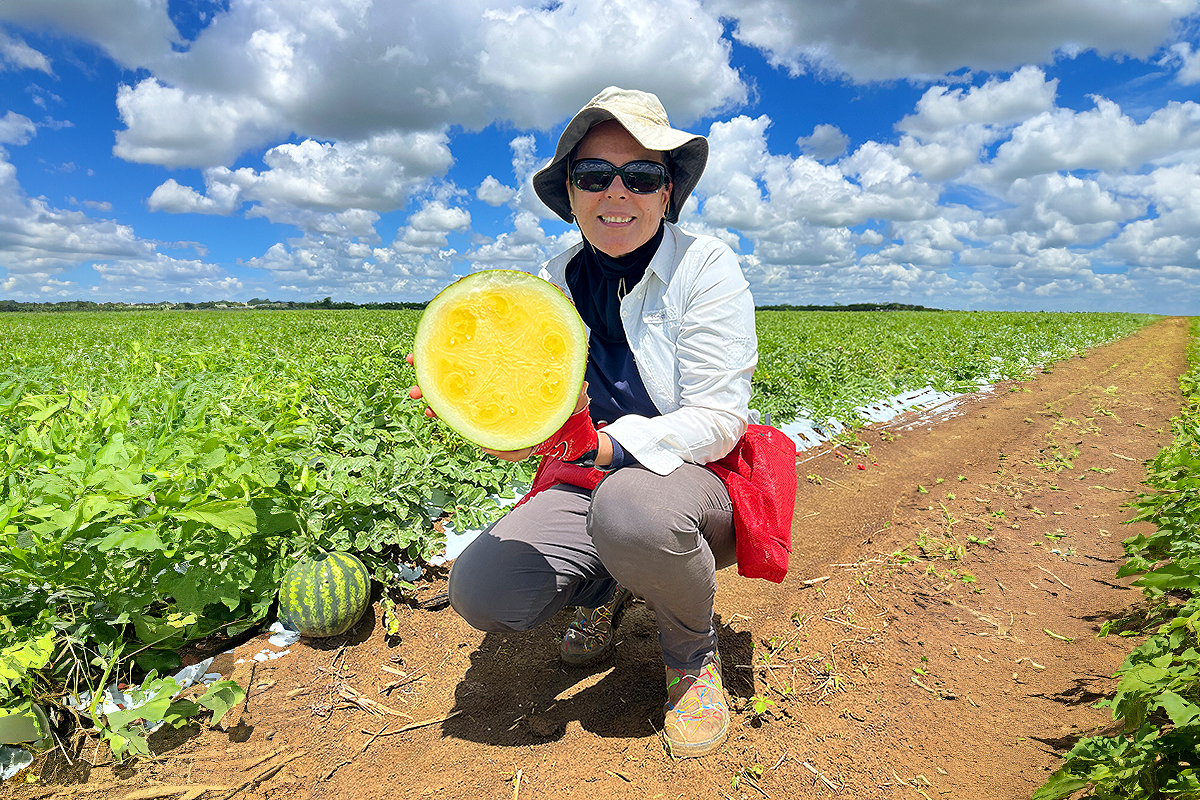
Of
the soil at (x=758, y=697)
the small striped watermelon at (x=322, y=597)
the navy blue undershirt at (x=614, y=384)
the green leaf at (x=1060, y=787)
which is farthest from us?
the small striped watermelon at (x=322, y=597)

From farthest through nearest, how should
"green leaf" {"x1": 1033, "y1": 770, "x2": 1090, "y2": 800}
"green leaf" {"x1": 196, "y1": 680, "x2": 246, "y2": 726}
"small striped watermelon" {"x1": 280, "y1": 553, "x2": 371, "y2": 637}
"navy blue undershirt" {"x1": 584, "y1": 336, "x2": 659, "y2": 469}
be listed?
"small striped watermelon" {"x1": 280, "y1": 553, "x2": 371, "y2": 637} → "navy blue undershirt" {"x1": 584, "y1": 336, "x2": 659, "y2": 469} → "green leaf" {"x1": 196, "y1": 680, "x2": 246, "y2": 726} → "green leaf" {"x1": 1033, "y1": 770, "x2": 1090, "y2": 800}

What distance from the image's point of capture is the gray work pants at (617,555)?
6.61ft

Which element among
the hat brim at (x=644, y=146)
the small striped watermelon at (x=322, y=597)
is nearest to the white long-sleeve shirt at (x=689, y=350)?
the hat brim at (x=644, y=146)

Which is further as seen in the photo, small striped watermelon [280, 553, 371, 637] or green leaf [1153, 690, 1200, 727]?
small striped watermelon [280, 553, 371, 637]

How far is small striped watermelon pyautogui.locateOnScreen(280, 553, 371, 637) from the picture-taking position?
262cm

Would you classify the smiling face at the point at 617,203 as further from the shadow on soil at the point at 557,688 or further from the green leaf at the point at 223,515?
the shadow on soil at the point at 557,688

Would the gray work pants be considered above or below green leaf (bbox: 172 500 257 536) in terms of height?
below

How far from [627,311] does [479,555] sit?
43.6 inches

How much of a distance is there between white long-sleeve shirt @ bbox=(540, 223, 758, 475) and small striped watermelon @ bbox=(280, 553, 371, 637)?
145 centimetres

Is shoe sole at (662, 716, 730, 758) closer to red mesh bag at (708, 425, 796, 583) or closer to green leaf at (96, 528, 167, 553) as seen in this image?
red mesh bag at (708, 425, 796, 583)

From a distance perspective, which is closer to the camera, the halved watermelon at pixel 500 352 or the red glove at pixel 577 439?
the halved watermelon at pixel 500 352

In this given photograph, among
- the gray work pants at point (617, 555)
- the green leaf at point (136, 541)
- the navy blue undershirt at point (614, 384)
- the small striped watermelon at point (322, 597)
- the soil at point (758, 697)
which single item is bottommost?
the soil at point (758, 697)

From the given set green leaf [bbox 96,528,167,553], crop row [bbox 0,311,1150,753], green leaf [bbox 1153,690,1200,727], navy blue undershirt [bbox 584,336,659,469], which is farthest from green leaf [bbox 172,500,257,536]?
green leaf [bbox 1153,690,1200,727]

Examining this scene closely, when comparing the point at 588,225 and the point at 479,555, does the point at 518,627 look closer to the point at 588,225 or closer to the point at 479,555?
the point at 479,555
